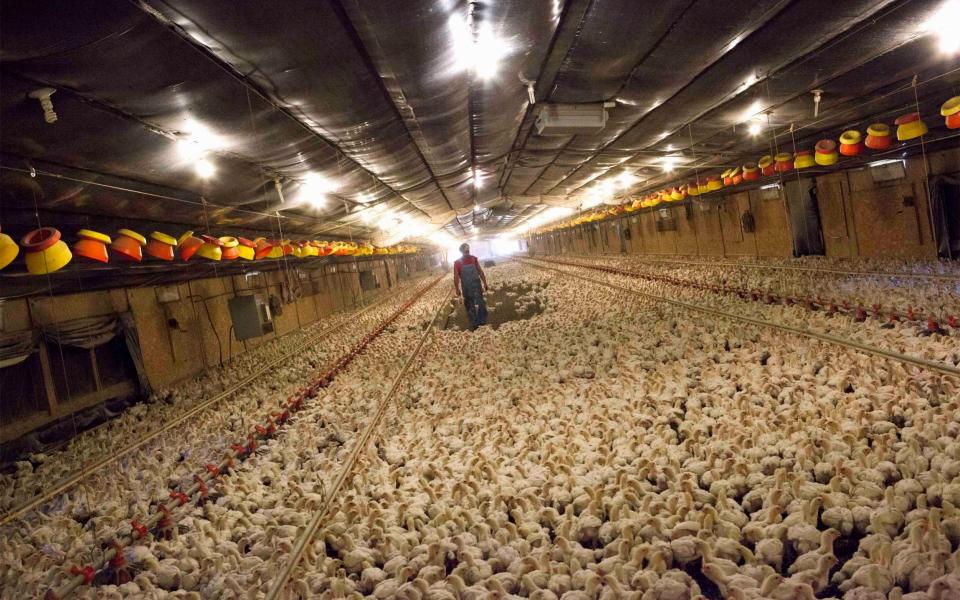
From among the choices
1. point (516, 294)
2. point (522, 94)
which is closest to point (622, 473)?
point (522, 94)

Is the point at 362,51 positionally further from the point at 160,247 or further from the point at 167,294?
the point at 167,294

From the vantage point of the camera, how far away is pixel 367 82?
15.1 ft

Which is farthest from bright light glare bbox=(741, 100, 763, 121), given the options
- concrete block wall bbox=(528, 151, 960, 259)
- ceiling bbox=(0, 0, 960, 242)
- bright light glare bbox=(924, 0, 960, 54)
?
concrete block wall bbox=(528, 151, 960, 259)

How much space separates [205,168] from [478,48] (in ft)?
12.9

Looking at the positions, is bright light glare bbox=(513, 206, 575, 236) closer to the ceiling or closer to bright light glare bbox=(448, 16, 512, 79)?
the ceiling

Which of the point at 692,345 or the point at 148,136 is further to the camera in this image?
the point at 692,345

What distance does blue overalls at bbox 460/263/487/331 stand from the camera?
10.7 meters

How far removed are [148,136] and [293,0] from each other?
2553mm

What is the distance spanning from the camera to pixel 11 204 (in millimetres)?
5078

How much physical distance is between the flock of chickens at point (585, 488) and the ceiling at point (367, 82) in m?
3.22

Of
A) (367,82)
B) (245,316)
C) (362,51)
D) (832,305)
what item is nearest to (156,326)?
(245,316)

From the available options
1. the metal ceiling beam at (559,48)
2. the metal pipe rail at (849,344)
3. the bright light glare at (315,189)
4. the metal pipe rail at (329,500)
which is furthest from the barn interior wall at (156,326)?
the metal pipe rail at (849,344)

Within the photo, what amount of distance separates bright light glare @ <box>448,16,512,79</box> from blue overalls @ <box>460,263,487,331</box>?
5.73 m

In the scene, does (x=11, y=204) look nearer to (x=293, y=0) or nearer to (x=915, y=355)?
(x=293, y=0)
